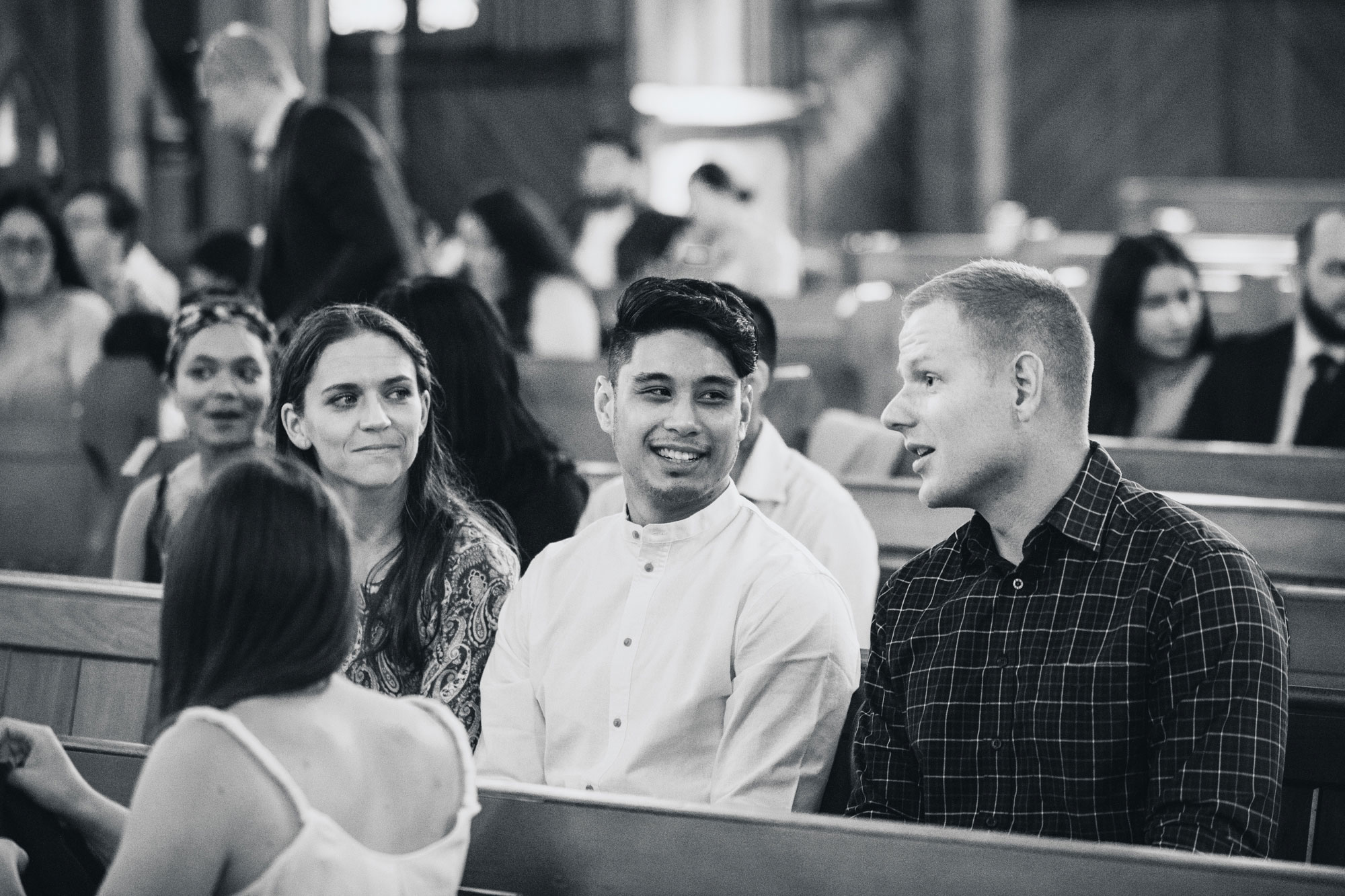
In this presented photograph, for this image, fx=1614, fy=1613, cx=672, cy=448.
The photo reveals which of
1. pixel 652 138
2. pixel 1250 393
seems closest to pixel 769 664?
pixel 1250 393

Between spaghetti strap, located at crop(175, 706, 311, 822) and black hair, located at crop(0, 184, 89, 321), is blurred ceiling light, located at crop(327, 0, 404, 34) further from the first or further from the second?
spaghetti strap, located at crop(175, 706, 311, 822)

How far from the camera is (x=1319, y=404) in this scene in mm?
4395

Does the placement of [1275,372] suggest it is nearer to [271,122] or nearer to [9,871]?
[271,122]

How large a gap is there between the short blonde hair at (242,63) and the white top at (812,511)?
2145mm

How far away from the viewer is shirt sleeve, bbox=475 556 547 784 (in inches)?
89.7

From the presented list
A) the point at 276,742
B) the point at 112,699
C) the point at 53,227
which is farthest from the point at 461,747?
the point at 53,227

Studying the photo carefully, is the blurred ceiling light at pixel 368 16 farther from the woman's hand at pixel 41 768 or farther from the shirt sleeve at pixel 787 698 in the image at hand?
the woman's hand at pixel 41 768

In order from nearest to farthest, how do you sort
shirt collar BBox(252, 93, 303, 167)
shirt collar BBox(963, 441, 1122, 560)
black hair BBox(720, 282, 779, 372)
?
shirt collar BBox(963, 441, 1122, 560), black hair BBox(720, 282, 779, 372), shirt collar BBox(252, 93, 303, 167)

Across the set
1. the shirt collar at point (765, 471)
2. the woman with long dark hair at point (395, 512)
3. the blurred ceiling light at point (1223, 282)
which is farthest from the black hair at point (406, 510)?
the blurred ceiling light at point (1223, 282)

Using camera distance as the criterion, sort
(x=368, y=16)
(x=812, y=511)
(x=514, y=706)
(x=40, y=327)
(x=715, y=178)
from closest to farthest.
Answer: (x=514, y=706) → (x=812, y=511) → (x=40, y=327) → (x=715, y=178) → (x=368, y=16)

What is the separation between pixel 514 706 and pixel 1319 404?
115 inches

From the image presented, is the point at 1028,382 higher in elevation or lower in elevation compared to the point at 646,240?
lower

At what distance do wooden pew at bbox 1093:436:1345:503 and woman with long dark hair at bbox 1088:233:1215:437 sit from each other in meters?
0.68

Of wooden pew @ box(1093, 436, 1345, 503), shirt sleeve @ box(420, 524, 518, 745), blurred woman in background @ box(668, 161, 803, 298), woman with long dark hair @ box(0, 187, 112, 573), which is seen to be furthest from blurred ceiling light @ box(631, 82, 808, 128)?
shirt sleeve @ box(420, 524, 518, 745)
